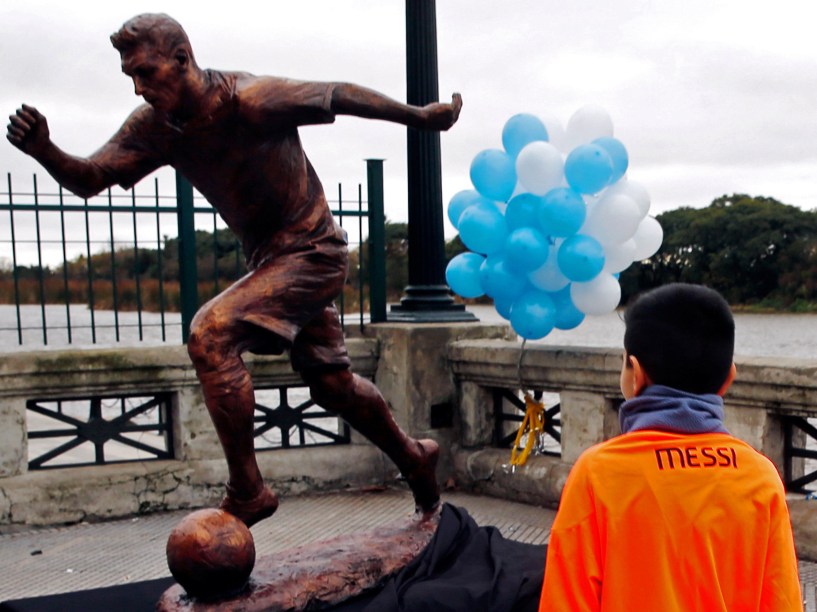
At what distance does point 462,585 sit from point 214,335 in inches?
51.4

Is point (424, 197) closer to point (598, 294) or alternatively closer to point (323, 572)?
point (598, 294)

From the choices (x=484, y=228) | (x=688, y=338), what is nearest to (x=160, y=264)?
(x=484, y=228)

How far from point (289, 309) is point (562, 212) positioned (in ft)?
6.17

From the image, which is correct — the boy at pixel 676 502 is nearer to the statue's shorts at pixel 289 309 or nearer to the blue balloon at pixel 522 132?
the statue's shorts at pixel 289 309

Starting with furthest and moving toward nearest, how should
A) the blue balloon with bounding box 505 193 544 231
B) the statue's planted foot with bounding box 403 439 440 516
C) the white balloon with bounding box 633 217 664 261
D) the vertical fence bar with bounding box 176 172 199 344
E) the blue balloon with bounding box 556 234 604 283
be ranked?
1. the vertical fence bar with bounding box 176 172 199 344
2. the white balloon with bounding box 633 217 664 261
3. the blue balloon with bounding box 505 193 544 231
4. the blue balloon with bounding box 556 234 604 283
5. the statue's planted foot with bounding box 403 439 440 516

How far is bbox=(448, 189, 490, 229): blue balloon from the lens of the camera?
4863 mm

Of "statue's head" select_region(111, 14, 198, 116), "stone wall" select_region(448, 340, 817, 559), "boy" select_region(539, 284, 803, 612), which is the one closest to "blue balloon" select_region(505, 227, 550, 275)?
"stone wall" select_region(448, 340, 817, 559)

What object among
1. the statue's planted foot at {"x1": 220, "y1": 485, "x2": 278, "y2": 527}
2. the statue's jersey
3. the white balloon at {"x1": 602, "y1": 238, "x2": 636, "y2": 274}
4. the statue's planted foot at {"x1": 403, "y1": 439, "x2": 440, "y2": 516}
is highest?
the statue's jersey

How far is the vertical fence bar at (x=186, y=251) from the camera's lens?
205 inches

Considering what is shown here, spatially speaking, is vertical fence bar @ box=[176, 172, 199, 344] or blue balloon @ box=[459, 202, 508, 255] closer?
blue balloon @ box=[459, 202, 508, 255]

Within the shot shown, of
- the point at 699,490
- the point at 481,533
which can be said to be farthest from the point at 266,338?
the point at 699,490

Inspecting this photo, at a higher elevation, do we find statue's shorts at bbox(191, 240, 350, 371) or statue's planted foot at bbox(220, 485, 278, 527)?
statue's shorts at bbox(191, 240, 350, 371)

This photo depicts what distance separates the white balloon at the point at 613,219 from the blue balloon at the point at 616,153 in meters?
0.15

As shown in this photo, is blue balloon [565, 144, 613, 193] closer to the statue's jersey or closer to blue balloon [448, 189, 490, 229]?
blue balloon [448, 189, 490, 229]
